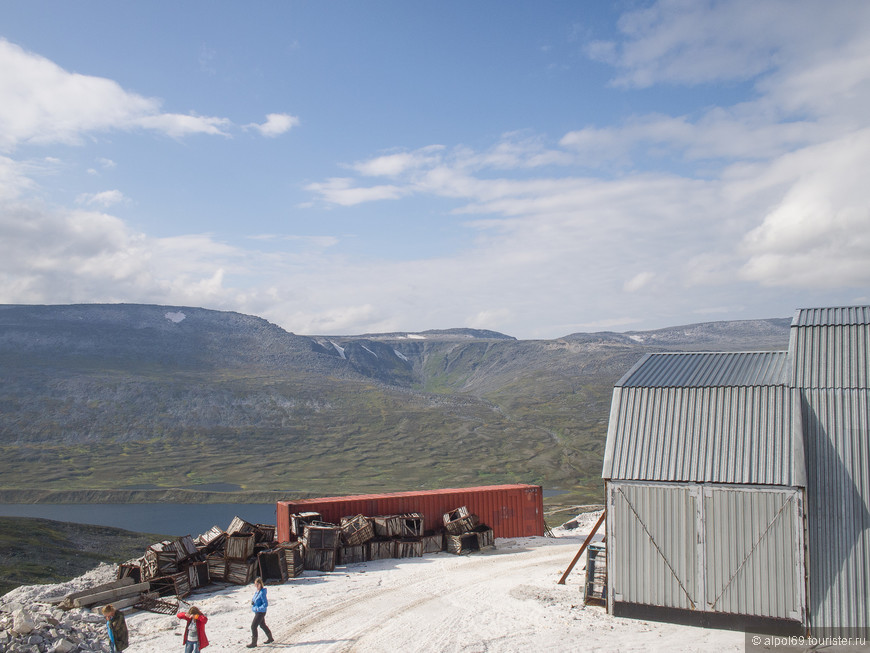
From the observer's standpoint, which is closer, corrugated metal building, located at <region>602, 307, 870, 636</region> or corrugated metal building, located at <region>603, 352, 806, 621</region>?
corrugated metal building, located at <region>602, 307, 870, 636</region>

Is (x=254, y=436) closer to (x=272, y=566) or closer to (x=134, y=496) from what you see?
(x=134, y=496)

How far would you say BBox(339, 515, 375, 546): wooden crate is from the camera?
1122 inches

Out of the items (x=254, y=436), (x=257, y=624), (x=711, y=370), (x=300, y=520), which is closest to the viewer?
(x=257, y=624)

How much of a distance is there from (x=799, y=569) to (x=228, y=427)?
151m

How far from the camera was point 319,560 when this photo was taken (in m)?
27.0

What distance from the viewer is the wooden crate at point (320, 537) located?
27156mm

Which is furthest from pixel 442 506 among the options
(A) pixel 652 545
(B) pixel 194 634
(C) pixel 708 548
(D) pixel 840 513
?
(D) pixel 840 513

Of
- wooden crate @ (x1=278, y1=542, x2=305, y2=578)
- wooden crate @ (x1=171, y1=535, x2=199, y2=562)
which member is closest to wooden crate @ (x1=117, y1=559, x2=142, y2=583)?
wooden crate @ (x1=171, y1=535, x2=199, y2=562)

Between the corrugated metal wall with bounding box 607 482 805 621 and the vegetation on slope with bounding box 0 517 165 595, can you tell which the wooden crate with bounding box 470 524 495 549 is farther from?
the vegetation on slope with bounding box 0 517 165 595

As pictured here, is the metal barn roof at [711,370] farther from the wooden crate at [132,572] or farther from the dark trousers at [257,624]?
the wooden crate at [132,572]

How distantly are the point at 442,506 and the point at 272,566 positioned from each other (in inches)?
420

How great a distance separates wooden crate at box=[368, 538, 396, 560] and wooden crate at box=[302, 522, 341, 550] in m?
2.14

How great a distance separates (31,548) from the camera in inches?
1420

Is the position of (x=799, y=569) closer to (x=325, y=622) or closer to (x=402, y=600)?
(x=402, y=600)
